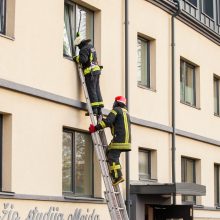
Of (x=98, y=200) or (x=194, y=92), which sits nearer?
(x=98, y=200)

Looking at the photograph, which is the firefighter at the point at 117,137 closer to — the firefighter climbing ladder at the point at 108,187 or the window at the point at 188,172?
the firefighter climbing ladder at the point at 108,187

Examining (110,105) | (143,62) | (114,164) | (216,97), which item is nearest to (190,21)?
(143,62)

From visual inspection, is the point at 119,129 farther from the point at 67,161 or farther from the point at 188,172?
the point at 188,172

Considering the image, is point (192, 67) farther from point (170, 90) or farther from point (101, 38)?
point (101, 38)

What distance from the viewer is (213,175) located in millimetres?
26719

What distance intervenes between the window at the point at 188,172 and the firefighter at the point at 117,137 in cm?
688

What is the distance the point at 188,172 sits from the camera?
25.2m

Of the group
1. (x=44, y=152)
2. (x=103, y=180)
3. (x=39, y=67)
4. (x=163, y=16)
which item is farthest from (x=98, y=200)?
(x=163, y=16)

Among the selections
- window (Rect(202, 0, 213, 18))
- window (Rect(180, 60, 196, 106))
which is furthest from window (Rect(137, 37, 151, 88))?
window (Rect(202, 0, 213, 18))

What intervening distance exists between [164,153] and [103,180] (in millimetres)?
5249

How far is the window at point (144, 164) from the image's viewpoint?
71.7 ft

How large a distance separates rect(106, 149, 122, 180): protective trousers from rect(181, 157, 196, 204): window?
23.0 ft

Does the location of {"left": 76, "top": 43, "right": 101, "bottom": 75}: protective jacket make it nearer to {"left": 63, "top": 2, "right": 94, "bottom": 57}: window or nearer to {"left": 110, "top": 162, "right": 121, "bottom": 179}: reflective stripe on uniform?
{"left": 63, "top": 2, "right": 94, "bottom": 57}: window

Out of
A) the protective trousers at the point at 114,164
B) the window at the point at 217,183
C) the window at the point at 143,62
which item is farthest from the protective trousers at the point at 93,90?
the window at the point at 217,183
